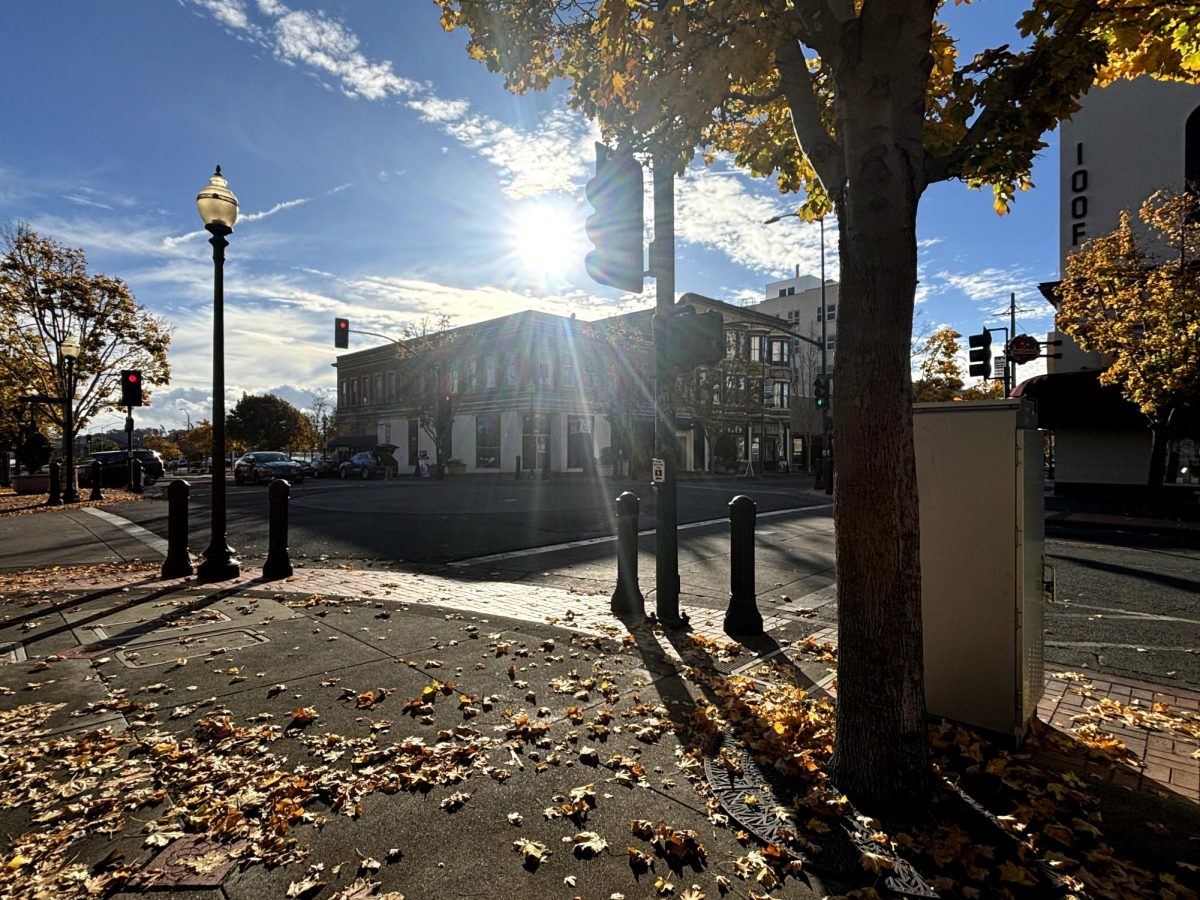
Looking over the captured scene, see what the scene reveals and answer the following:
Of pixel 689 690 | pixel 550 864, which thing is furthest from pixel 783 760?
pixel 550 864

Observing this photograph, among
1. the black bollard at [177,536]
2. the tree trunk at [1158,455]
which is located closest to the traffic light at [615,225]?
the black bollard at [177,536]

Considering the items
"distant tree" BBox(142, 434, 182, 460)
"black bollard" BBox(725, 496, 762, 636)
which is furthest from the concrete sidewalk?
"distant tree" BBox(142, 434, 182, 460)

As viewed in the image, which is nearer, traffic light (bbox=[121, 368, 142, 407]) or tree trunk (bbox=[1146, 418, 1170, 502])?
tree trunk (bbox=[1146, 418, 1170, 502])

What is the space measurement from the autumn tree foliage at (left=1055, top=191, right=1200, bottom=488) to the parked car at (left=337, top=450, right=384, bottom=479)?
35689 mm

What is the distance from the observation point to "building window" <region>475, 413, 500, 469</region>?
140 feet

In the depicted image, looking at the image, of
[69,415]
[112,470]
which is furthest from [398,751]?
[112,470]

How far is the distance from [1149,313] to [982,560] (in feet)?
52.2

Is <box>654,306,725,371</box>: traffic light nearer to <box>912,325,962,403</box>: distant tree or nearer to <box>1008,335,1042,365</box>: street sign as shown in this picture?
<box>1008,335,1042,365</box>: street sign

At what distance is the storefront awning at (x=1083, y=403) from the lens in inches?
807

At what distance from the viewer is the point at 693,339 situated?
5.77 metres

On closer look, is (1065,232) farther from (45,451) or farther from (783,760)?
(45,451)

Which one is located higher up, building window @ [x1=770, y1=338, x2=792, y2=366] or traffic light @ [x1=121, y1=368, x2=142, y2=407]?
building window @ [x1=770, y1=338, x2=792, y2=366]

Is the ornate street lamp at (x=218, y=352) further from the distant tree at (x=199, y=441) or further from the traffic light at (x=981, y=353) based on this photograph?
the distant tree at (x=199, y=441)

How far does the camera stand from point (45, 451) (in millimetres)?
38031
